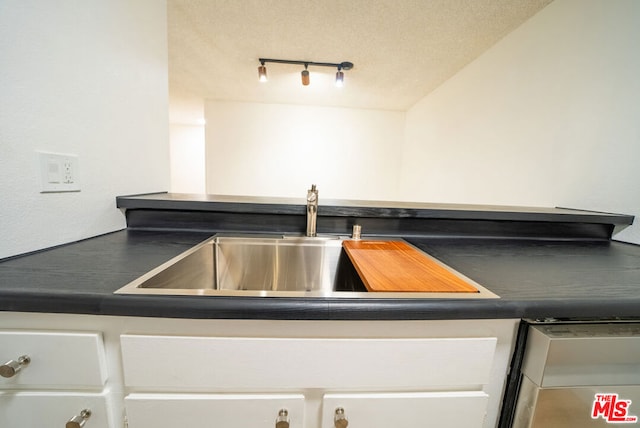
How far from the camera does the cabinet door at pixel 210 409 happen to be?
0.44 metres

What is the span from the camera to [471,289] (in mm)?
519

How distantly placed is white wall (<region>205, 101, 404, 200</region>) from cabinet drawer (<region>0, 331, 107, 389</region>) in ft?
10.8

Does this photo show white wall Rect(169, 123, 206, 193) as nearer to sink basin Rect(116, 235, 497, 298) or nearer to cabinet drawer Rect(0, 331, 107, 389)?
sink basin Rect(116, 235, 497, 298)

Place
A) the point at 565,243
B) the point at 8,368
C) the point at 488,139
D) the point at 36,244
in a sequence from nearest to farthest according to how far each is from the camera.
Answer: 1. the point at 8,368
2. the point at 36,244
3. the point at 565,243
4. the point at 488,139

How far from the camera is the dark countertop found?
423 millimetres

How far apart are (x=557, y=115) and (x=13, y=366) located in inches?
94.7

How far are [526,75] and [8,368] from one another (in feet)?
8.74

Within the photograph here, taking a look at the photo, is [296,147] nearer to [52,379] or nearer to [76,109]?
[76,109]

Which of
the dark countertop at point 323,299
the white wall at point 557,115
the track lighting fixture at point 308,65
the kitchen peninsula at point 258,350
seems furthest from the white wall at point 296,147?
the kitchen peninsula at point 258,350

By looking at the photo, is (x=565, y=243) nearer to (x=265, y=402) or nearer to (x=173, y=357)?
(x=265, y=402)

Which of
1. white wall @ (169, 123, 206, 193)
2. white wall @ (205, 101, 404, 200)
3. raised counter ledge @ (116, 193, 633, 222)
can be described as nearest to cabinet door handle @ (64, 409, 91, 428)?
raised counter ledge @ (116, 193, 633, 222)

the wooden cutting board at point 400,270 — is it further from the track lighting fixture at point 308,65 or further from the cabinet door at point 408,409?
the track lighting fixture at point 308,65

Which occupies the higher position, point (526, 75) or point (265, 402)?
point (526, 75)

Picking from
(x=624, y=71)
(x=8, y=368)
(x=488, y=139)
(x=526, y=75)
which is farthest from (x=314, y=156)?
(x=8, y=368)
